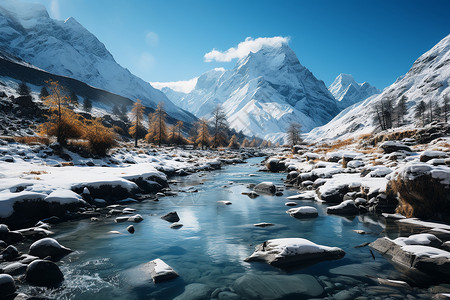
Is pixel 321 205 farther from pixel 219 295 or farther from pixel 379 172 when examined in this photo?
pixel 219 295

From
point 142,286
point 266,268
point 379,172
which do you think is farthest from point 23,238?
point 379,172

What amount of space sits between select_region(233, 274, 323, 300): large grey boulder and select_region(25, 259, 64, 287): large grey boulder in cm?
512

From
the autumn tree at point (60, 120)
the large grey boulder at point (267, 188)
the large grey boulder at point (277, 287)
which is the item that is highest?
the autumn tree at point (60, 120)

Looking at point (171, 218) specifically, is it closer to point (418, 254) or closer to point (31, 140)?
point (418, 254)

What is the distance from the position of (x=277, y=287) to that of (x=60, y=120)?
103 feet

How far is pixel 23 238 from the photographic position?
9.27m

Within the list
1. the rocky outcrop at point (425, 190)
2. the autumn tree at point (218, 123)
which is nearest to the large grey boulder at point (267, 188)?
the rocky outcrop at point (425, 190)

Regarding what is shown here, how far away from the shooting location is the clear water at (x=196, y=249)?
650cm

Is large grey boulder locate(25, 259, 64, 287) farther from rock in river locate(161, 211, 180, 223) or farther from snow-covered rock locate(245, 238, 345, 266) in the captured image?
rock in river locate(161, 211, 180, 223)

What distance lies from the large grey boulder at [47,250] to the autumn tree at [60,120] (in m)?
24.6

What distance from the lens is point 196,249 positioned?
9133 millimetres

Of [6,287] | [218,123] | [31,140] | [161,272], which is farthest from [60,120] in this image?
[218,123]

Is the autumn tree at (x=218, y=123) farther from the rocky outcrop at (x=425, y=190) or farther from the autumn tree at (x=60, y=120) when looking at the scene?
the rocky outcrop at (x=425, y=190)

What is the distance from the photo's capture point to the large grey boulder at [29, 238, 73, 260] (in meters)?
7.85
